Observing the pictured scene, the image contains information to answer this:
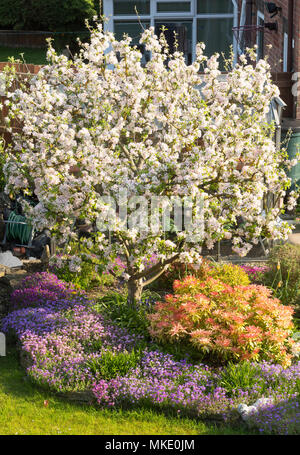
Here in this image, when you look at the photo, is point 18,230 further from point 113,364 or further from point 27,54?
point 27,54

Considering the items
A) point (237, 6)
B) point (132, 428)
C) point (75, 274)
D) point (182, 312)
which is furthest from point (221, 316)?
point (237, 6)

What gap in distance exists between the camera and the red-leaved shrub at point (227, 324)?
6570mm

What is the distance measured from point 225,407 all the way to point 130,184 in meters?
2.34

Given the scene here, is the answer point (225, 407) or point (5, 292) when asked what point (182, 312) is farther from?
point (5, 292)

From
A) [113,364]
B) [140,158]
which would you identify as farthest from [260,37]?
[113,364]

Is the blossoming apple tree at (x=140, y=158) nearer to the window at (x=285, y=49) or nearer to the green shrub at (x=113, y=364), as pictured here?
the green shrub at (x=113, y=364)

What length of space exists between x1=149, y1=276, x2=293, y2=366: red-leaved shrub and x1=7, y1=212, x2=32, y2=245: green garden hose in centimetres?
398

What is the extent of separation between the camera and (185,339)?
6934 mm

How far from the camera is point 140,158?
329 inches

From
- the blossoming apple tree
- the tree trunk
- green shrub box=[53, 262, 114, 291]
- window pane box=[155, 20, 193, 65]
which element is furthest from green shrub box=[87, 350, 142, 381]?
window pane box=[155, 20, 193, 65]

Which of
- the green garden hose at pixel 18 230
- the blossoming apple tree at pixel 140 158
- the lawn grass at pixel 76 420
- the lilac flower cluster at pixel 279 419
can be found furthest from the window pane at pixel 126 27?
the lilac flower cluster at pixel 279 419

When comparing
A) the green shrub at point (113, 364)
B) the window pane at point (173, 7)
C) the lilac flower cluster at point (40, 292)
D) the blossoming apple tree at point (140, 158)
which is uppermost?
the window pane at point (173, 7)

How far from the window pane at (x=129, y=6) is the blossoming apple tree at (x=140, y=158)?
13.2m

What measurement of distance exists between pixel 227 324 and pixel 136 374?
104cm
